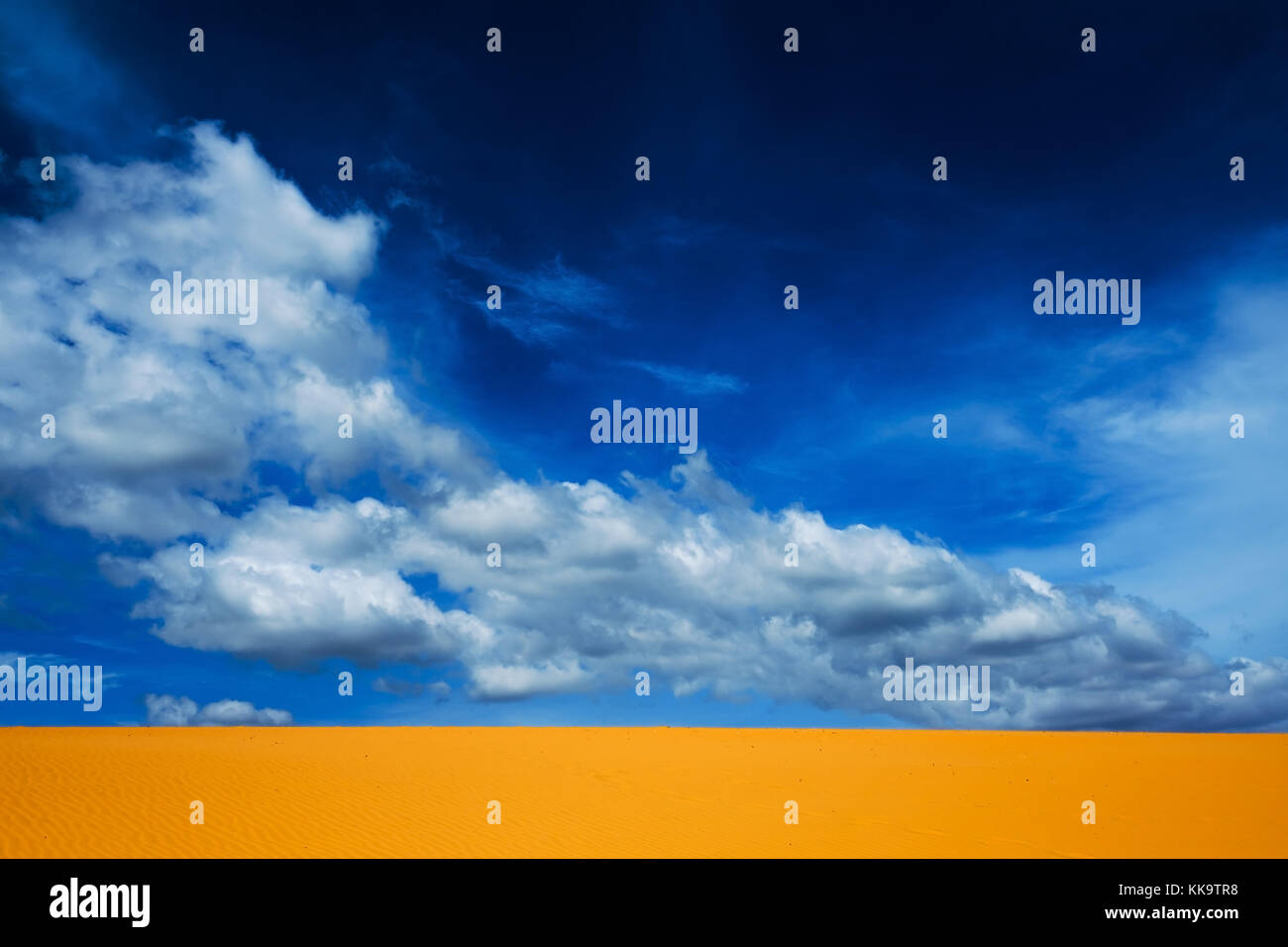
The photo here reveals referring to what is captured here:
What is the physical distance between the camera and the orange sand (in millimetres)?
18703

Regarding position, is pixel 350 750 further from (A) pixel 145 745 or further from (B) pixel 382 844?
(B) pixel 382 844

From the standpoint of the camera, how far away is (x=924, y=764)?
2980cm

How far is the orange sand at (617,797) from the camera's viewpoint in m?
18.7

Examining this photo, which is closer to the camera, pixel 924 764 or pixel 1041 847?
pixel 1041 847

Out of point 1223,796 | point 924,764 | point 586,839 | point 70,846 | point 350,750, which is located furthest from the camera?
point 350,750

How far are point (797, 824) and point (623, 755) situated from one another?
38.8 feet

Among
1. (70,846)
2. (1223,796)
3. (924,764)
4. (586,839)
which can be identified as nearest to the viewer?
(70,846)

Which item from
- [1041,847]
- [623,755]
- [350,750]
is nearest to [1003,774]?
[1041,847]

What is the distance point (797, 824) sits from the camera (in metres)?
20.4

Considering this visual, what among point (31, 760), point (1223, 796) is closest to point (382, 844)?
point (31, 760)

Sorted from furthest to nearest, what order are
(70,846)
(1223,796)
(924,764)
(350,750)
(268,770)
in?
1. (350,750)
2. (924,764)
3. (268,770)
4. (1223,796)
5. (70,846)

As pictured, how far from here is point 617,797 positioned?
77.6ft

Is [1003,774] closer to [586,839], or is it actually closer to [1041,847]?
[1041,847]

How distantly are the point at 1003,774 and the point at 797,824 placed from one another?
10840 mm
